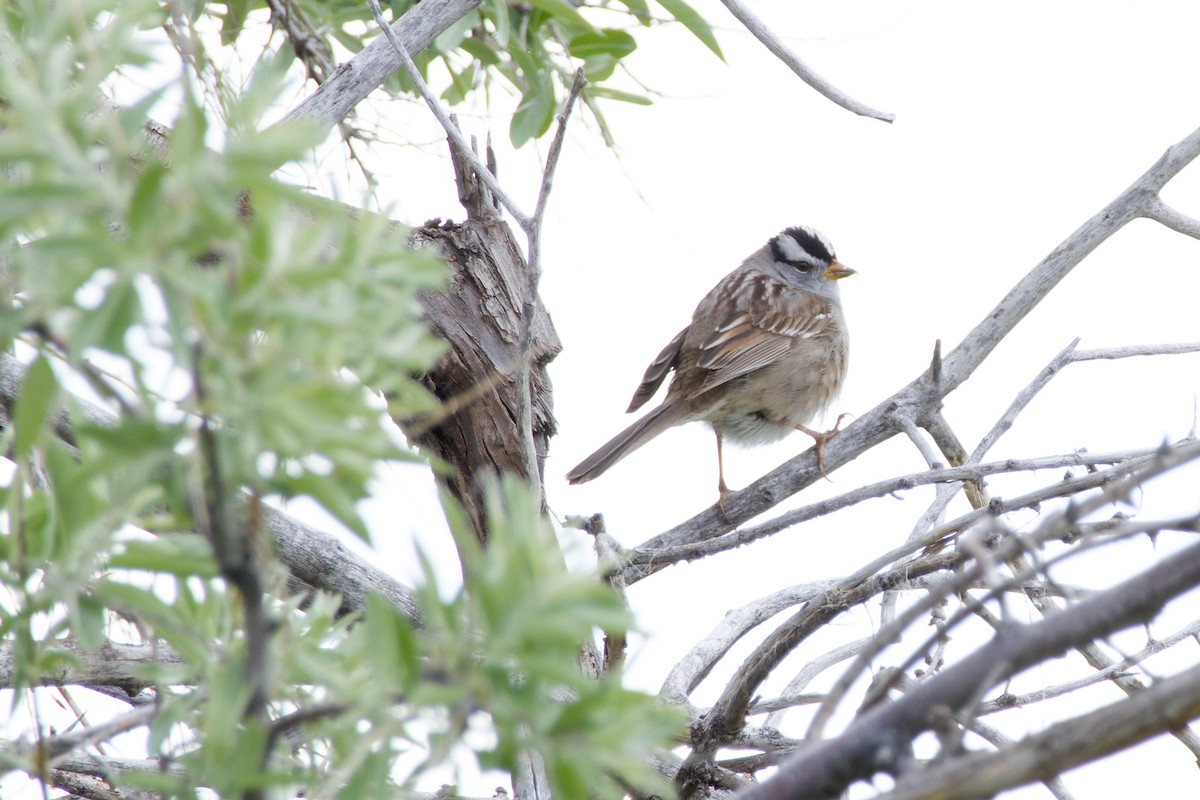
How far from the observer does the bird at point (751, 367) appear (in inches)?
202

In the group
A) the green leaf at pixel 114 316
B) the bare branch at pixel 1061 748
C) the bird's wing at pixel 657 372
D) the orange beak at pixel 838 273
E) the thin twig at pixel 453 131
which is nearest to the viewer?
the green leaf at pixel 114 316

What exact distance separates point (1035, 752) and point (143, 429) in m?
0.65

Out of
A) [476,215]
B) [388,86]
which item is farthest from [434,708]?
[388,86]

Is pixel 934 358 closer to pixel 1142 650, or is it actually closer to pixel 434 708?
pixel 1142 650

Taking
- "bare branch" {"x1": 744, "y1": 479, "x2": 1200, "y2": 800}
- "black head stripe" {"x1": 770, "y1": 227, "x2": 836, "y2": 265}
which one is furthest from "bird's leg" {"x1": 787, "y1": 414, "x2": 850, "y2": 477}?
"bare branch" {"x1": 744, "y1": 479, "x2": 1200, "y2": 800}

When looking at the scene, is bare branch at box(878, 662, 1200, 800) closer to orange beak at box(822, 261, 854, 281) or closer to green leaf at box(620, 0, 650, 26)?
green leaf at box(620, 0, 650, 26)

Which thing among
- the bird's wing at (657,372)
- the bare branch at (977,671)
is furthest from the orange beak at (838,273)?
the bare branch at (977,671)

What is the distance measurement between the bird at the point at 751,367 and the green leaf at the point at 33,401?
3.85 meters

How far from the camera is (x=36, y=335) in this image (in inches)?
32.7

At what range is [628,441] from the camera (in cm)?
468

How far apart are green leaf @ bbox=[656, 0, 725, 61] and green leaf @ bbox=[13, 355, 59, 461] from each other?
7.65 ft

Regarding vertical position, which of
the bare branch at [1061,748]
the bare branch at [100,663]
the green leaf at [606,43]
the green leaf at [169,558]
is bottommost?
the bare branch at [1061,748]

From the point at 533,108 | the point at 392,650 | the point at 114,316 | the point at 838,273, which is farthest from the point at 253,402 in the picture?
the point at 838,273

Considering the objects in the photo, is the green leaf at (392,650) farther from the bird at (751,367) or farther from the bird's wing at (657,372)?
the bird's wing at (657,372)
